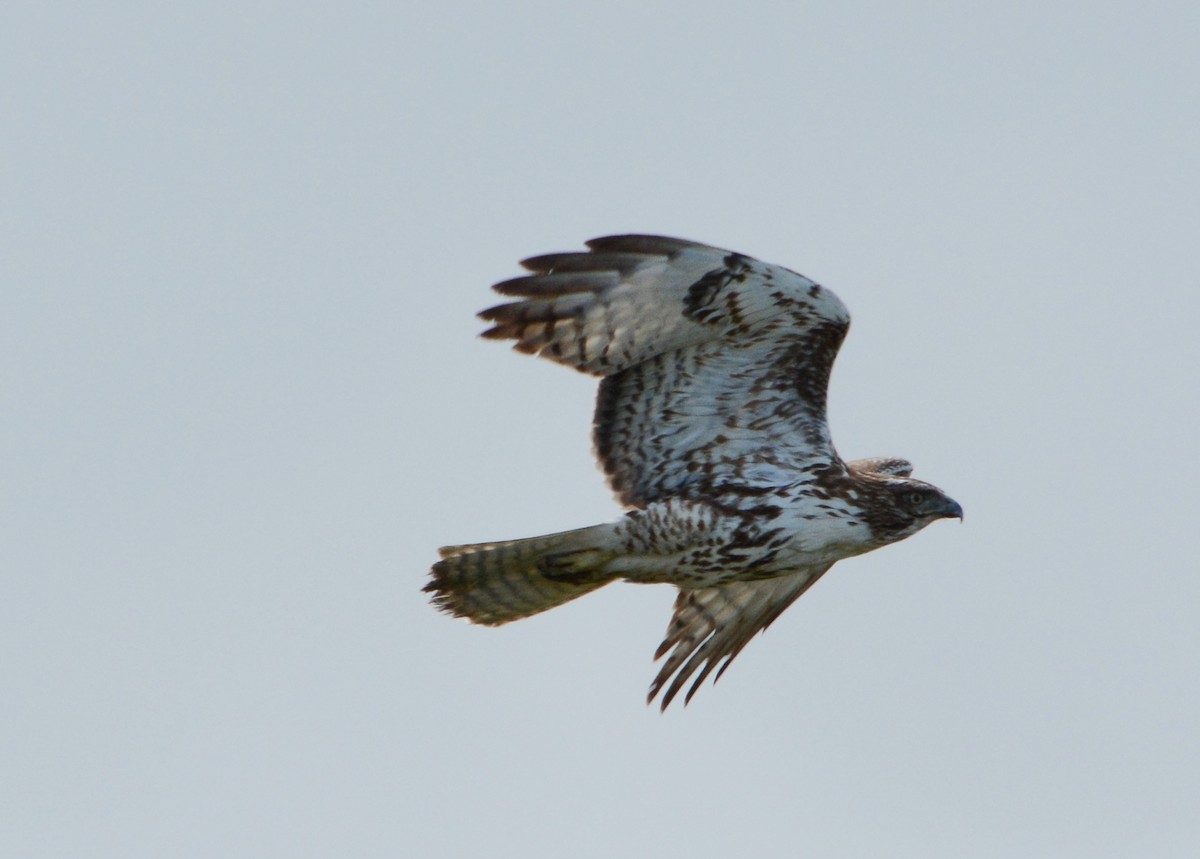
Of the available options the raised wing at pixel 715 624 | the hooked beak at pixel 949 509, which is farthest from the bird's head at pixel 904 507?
the raised wing at pixel 715 624

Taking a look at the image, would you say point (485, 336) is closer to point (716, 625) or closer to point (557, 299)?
point (557, 299)

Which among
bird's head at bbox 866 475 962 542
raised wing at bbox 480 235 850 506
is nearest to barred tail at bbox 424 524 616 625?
raised wing at bbox 480 235 850 506

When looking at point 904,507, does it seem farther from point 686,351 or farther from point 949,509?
point 686,351

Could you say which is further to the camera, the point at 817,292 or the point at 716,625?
the point at 716,625

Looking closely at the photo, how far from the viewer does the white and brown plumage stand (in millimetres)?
13219

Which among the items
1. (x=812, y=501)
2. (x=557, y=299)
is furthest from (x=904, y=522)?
(x=557, y=299)

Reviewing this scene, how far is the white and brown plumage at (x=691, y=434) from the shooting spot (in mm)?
13219

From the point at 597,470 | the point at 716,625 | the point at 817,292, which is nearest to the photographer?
the point at 817,292

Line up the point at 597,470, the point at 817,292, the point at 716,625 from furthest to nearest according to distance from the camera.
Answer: the point at 716,625 < the point at 597,470 < the point at 817,292

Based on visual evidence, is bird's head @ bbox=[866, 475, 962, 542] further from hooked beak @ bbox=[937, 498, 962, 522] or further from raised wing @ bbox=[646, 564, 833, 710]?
raised wing @ bbox=[646, 564, 833, 710]

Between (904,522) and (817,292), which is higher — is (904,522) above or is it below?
below

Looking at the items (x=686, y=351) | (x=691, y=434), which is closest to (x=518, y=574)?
(x=691, y=434)

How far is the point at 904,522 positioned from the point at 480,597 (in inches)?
104

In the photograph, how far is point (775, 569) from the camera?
13719mm
